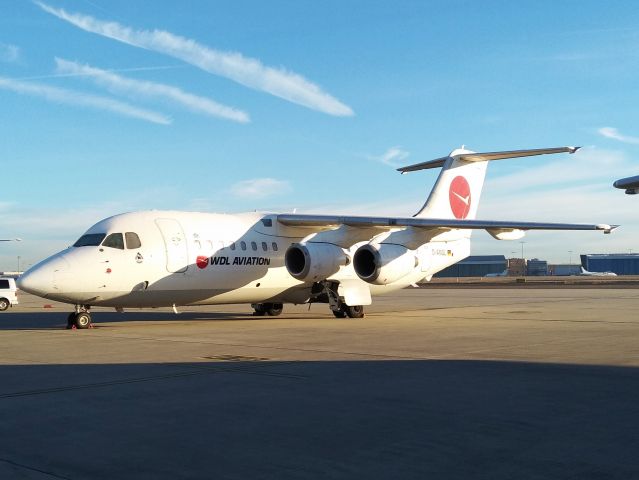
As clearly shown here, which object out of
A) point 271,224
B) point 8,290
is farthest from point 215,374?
point 8,290

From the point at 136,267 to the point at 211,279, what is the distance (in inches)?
87.0

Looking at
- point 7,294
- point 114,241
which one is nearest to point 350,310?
point 114,241

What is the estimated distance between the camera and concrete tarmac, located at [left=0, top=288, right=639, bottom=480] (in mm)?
5355

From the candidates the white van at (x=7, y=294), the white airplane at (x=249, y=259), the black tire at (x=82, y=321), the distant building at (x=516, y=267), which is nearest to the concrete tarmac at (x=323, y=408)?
the white airplane at (x=249, y=259)

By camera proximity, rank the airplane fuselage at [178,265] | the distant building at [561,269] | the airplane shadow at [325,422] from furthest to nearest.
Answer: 1. the distant building at [561,269]
2. the airplane fuselage at [178,265]
3. the airplane shadow at [325,422]

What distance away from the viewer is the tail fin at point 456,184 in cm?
2466

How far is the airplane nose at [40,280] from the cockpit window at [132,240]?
186 centimetres

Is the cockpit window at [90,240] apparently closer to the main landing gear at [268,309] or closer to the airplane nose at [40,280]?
the airplane nose at [40,280]

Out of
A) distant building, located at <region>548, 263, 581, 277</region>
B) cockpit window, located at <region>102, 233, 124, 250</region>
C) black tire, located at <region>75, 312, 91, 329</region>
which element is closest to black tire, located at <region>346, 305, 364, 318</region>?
cockpit window, located at <region>102, 233, 124, 250</region>

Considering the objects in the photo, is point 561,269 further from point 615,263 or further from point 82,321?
point 82,321

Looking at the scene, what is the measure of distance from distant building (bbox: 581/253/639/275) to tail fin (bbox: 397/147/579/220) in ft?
500

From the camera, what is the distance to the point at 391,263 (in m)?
20.3

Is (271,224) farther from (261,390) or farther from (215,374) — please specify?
(261,390)

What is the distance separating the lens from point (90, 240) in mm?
18109
